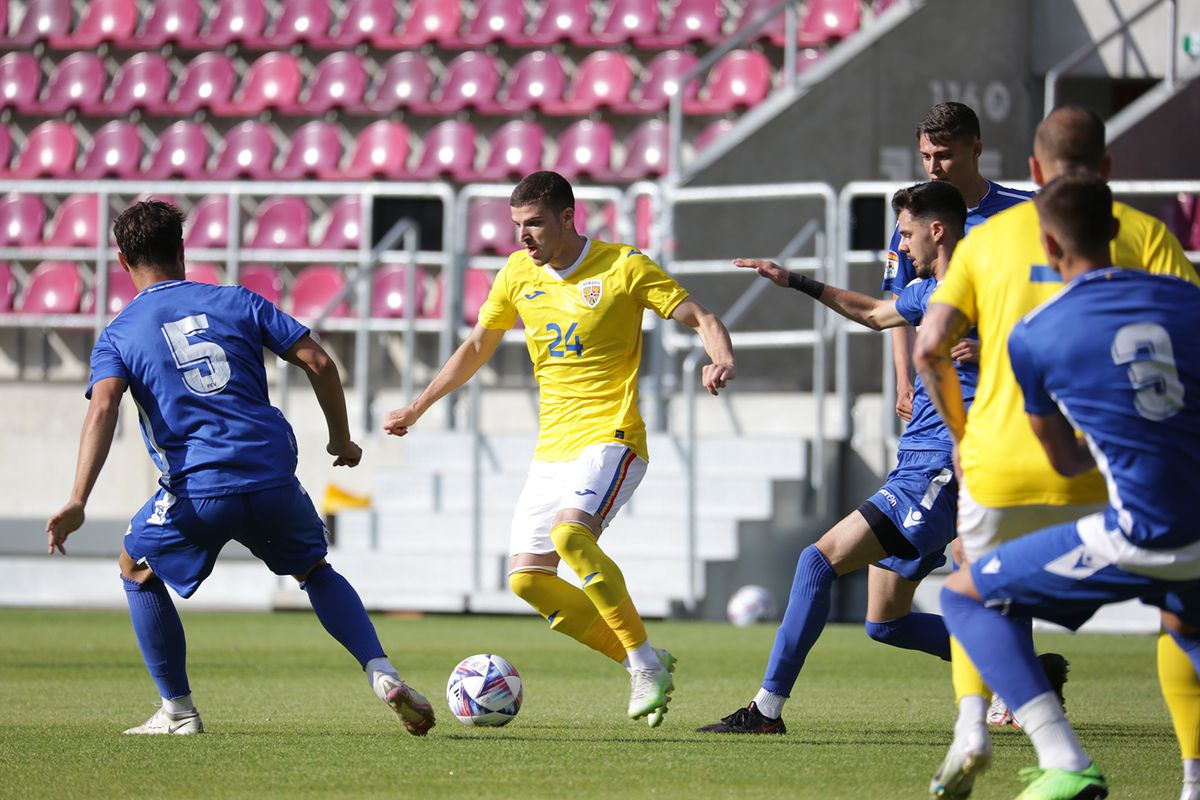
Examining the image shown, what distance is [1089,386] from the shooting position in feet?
13.9

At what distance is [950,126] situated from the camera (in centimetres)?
646

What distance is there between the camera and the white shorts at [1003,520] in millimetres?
4590

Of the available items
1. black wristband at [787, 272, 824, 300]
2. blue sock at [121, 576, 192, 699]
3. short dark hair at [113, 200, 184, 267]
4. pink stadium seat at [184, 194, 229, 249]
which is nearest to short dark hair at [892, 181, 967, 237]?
black wristband at [787, 272, 824, 300]

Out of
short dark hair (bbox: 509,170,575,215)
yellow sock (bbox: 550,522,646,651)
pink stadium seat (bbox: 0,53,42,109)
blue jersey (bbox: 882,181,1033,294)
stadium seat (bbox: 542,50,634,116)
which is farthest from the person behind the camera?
pink stadium seat (bbox: 0,53,42,109)

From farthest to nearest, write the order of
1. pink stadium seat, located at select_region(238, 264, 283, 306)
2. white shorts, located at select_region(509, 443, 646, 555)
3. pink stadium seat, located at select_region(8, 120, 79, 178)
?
pink stadium seat, located at select_region(8, 120, 79, 178) → pink stadium seat, located at select_region(238, 264, 283, 306) → white shorts, located at select_region(509, 443, 646, 555)

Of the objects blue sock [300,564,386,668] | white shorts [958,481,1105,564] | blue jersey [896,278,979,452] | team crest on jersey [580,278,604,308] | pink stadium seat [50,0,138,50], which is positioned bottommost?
blue sock [300,564,386,668]

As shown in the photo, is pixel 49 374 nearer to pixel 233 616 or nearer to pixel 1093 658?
pixel 233 616

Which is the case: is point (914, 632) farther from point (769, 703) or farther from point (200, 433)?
point (200, 433)

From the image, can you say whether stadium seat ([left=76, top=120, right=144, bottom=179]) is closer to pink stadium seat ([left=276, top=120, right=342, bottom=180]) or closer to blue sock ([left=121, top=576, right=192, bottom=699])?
pink stadium seat ([left=276, top=120, right=342, bottom=180])

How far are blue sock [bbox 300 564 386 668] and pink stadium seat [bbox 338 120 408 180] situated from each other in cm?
1116

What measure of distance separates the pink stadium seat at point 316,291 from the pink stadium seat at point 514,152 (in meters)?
1.65

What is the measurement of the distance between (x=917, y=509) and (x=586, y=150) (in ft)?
34.1

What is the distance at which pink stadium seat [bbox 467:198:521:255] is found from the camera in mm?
16016

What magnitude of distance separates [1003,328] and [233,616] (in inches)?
363
